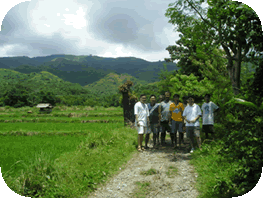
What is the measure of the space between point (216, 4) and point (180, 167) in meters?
4.65

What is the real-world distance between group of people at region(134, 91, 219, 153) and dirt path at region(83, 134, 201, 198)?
2.89 feet

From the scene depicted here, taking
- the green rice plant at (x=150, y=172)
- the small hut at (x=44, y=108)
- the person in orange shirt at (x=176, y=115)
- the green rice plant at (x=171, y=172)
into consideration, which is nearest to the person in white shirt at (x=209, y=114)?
the person in orange shirt at (x=176, y=115)

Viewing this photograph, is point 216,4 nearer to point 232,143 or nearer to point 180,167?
point 232,143

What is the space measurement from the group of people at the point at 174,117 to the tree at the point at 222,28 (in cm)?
132

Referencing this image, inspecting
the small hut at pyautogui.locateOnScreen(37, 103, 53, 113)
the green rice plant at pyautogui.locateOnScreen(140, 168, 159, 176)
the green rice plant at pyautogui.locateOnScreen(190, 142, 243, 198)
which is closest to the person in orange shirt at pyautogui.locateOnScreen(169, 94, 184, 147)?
the green rice plant at pyautogui.locateOnScreen(190, 142, 243, 198)

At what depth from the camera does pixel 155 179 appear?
447 centimetres

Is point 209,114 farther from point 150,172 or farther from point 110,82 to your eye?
point 110,82

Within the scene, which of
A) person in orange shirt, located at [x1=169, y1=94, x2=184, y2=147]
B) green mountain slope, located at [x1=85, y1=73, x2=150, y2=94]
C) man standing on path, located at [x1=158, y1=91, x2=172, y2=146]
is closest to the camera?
person in orange shirt, located at [x1=169, y1=94, x2=184, y2=147]

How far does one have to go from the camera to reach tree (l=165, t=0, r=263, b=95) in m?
4.49

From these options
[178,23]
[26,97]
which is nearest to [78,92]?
[26,97]

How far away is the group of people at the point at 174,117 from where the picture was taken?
20.8 feet

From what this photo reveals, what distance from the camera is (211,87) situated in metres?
7.64

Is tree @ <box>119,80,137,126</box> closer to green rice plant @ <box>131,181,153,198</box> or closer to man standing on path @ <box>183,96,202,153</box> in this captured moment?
man standing on path @ <box>183,96,202,153</box>

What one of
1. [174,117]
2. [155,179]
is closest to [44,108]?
[174,117]
